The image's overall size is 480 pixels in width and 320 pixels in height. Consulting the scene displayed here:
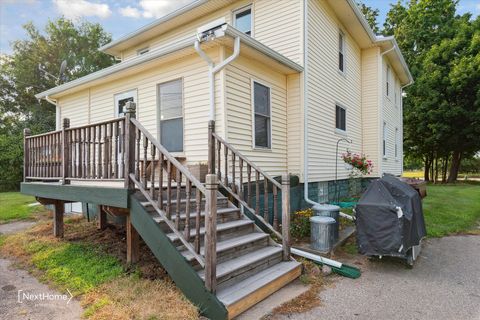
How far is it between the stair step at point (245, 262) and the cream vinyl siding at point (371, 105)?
8144 mm

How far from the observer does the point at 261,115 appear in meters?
6.68

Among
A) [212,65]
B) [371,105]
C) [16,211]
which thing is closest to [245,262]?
[212,65]

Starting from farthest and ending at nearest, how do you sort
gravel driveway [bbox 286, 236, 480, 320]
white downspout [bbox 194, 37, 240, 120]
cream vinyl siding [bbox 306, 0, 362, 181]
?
cream vinyl siding [bbox 306, 0, 362, 181] → white downspout [bbox 194, 37, 240, 120] → gravel driveway [bbox 286, 236, 480, 320]

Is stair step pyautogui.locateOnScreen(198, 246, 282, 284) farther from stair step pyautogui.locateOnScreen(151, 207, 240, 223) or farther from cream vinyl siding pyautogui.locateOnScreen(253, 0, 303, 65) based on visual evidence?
cream vinyl siding pyautogui.locateOnScreen(253, 0, 303, 65)

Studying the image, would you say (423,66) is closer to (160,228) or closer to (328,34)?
(328,34)

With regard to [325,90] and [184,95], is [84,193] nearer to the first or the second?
[184,95]

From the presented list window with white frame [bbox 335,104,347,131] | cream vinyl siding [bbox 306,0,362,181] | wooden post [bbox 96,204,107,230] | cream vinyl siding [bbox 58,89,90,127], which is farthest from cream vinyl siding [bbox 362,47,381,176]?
cream vinyl siding [bbox 58,89,90,127]

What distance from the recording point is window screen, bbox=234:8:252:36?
8.30m

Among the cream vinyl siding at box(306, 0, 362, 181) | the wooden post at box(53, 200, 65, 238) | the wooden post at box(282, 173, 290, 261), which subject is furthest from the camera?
the cream vinyl siding at box(306, 0, 362, 181)

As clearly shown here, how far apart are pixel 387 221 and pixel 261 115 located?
3.47 metres

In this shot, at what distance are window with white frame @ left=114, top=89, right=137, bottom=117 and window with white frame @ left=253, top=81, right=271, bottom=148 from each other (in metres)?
3.06

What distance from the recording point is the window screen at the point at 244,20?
27.2 ft

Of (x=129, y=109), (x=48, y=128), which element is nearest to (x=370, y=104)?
(x=129, y=109)

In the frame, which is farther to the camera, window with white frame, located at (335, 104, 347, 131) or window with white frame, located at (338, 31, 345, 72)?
window with white frame, located at (338, 31, 345, 72)
